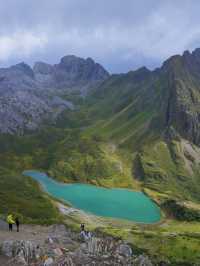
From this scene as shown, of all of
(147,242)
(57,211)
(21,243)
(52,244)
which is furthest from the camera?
(57,211)

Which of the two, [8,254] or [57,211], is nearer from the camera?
[8,254]

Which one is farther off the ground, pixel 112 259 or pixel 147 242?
pixel 112 259

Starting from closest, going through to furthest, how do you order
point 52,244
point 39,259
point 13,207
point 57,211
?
point 39,259, point 52,244, point 13,207, point 57,211

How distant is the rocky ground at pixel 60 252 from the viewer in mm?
50719

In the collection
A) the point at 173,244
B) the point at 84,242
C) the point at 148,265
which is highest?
the point at 84,242

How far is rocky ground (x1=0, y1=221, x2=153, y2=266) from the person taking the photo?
1997 inches

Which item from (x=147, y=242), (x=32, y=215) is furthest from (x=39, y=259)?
(x=32, y=215)

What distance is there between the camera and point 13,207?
162375 millimetres

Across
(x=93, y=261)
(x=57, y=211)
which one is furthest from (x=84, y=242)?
(x=57, y=211)

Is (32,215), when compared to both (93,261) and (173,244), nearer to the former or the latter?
(173,244)

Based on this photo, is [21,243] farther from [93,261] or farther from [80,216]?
[80,216]

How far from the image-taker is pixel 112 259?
5553 cm

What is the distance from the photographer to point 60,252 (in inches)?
2108

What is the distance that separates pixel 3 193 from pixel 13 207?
32308 mm
